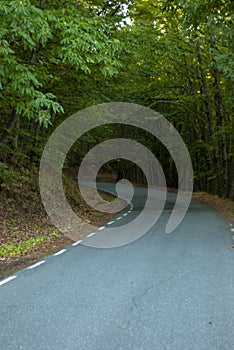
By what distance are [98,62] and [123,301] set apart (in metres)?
7.20

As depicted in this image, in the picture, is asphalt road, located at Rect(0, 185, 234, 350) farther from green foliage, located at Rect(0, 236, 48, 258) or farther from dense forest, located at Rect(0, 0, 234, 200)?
dense forest, located at Rect(0, 0, 234, 200)

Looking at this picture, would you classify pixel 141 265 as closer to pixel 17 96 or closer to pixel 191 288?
pixel 191 288

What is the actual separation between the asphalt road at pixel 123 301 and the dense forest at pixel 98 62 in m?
3.46

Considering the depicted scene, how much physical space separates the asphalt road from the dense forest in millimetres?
3457

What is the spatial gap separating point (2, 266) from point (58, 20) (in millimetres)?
5755

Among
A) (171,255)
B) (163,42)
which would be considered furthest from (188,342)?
(163,42)

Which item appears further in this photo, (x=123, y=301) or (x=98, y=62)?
(x=98, y=62)

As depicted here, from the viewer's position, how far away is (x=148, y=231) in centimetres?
1190

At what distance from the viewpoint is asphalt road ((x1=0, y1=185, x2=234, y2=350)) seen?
3.99 metres

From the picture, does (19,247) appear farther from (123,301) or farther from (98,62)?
(98,62)

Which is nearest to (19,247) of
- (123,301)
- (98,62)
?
(123,301)

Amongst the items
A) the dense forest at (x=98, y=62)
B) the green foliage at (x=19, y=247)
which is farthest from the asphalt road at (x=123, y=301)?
the dense forest at (x=98, y=62)

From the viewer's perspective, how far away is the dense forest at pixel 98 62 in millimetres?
8086

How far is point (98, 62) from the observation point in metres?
10.2
